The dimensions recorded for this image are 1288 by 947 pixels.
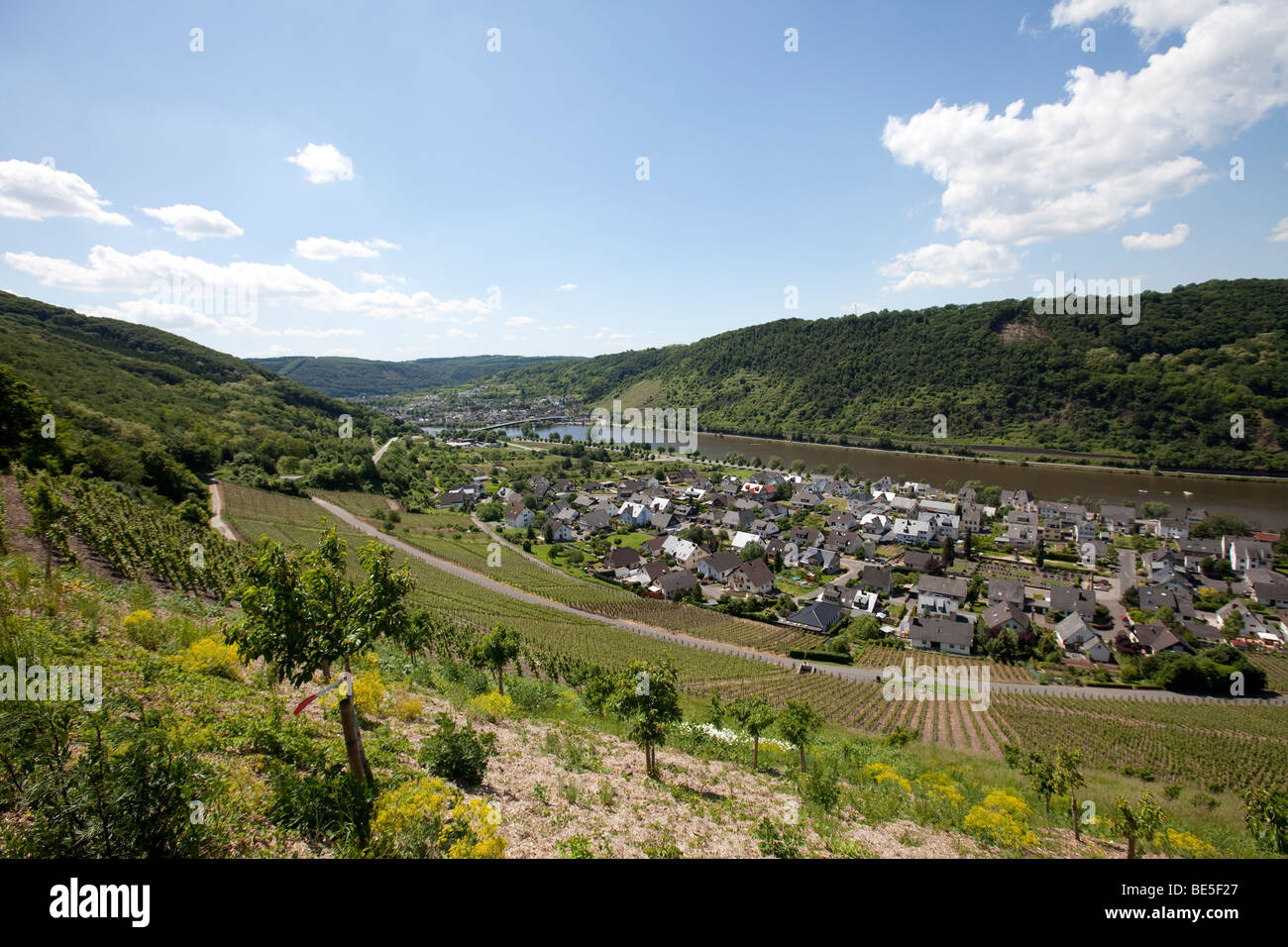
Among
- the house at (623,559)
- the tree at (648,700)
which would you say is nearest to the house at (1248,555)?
the house at (623,559)

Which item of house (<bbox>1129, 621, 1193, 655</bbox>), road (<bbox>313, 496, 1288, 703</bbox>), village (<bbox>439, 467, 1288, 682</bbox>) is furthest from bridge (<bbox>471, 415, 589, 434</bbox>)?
house (<bbox>1129, 621, 1193, 655</bbox>)

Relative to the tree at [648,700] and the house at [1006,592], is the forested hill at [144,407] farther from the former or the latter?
the house at [1006,592]

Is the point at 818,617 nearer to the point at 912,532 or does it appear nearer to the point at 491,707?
the point at 912,532

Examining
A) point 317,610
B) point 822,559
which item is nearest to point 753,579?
point 822,559

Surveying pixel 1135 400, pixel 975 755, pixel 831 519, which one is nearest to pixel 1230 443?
pixel 1135 400
